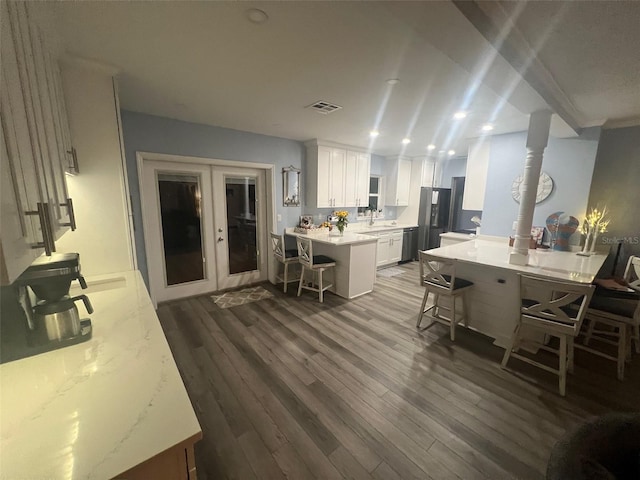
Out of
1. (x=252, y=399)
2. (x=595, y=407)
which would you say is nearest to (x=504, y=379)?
(x=595, y=407)

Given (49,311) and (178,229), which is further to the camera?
(178,229)

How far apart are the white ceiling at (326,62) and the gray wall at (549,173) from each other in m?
0.32

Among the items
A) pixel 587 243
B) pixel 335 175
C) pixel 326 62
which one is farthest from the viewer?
pixel 335 175

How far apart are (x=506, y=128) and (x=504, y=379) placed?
319 cm

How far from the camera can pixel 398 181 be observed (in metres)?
6.01

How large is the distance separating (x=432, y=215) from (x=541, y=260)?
10.8 feet

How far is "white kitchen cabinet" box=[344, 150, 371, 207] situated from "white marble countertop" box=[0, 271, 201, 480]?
426 centimetres

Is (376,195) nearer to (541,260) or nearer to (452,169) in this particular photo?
(452,169)

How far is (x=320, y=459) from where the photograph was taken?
156 cm

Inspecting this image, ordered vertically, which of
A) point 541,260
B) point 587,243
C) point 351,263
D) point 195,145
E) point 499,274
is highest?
point 195,145

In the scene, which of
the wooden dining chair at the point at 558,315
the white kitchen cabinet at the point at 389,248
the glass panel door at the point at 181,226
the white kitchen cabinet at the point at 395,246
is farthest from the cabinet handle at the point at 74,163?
the white kitchen cabinet at the point at 395,246

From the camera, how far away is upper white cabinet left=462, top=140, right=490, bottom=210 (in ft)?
13.4

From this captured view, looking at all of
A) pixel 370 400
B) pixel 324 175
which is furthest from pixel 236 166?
pixel 370 400

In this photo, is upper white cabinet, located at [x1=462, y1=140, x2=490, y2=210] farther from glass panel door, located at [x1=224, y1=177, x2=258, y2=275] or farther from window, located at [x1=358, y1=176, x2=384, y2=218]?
glass panel door, located at [x1=224, y1=177, x2=258, y2=275]
